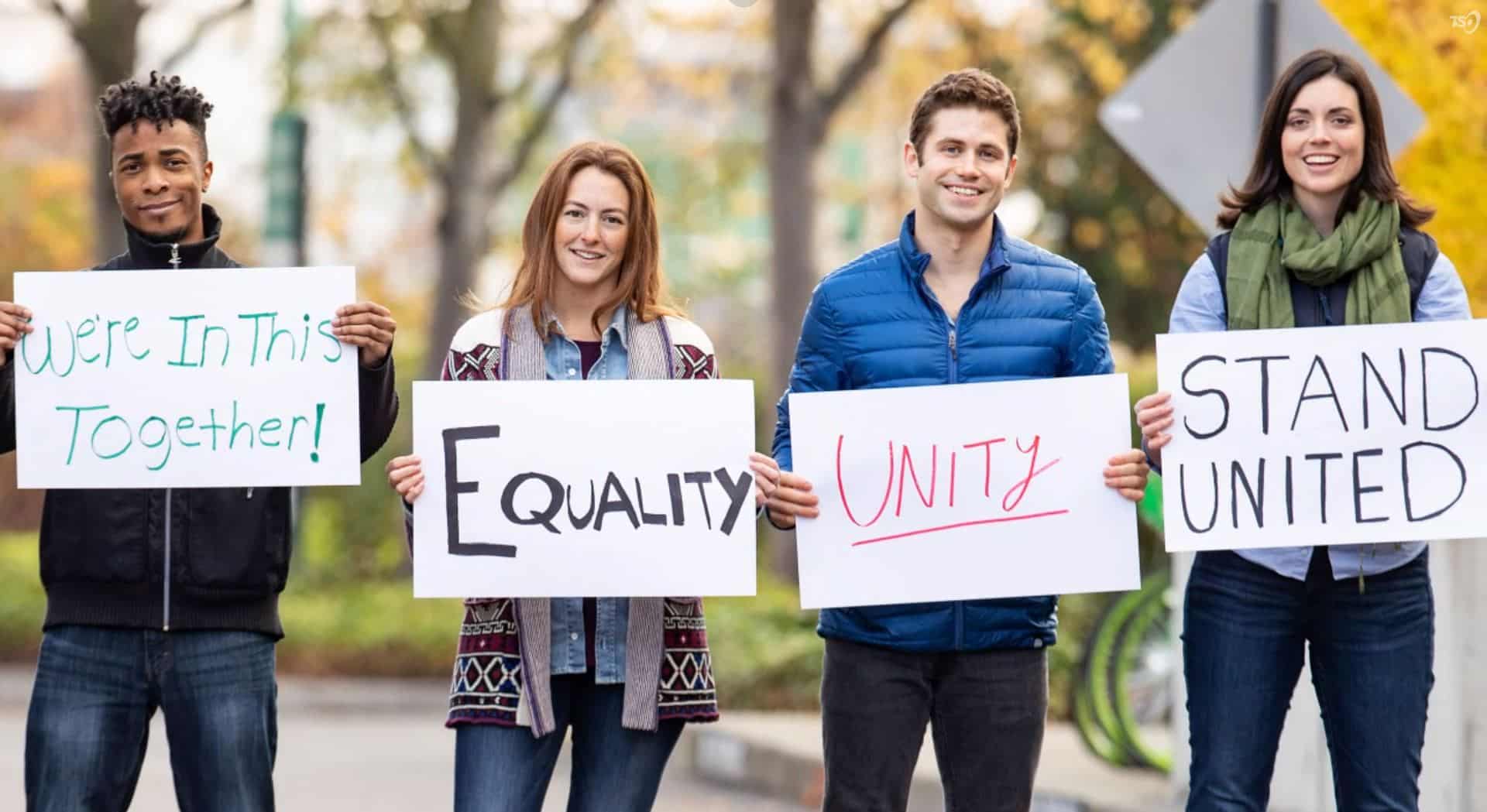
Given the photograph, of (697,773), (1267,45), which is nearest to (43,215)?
(697,773)

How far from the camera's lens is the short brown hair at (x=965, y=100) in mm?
4215

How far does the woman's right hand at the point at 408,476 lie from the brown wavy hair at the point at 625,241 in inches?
14.5

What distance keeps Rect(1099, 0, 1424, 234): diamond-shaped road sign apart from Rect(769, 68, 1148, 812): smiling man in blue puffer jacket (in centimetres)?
231

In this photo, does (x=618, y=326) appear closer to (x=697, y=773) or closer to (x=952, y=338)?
(x=952, y=338)

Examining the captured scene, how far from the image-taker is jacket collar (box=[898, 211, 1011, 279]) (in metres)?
4.23

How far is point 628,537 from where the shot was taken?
429cm

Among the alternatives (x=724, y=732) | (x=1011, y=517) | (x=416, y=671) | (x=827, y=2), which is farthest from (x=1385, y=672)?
(x=827, y=2)

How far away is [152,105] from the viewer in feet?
13.9

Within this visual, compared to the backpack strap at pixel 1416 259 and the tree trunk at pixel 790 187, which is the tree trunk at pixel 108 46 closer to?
the tree trunk at pixel 790 187

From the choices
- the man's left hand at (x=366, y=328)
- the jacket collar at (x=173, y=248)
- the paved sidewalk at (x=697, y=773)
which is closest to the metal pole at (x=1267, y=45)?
the paved sidewalk at (x=697, y=773)

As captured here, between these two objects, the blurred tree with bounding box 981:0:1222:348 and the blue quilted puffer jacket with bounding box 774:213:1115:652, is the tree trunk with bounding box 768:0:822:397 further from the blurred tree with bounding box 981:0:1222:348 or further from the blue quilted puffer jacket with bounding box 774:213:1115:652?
the blue quilted puffer jacket with bounding box 774:213:1115:652

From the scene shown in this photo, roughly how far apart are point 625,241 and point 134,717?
4.46 ft

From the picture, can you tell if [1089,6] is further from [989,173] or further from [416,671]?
[989,173]

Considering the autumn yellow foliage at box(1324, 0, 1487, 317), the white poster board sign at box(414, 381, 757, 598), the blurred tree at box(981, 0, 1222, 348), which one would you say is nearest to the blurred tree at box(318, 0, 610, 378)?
the blurred tree at box(981, 0, 1222, 348)
